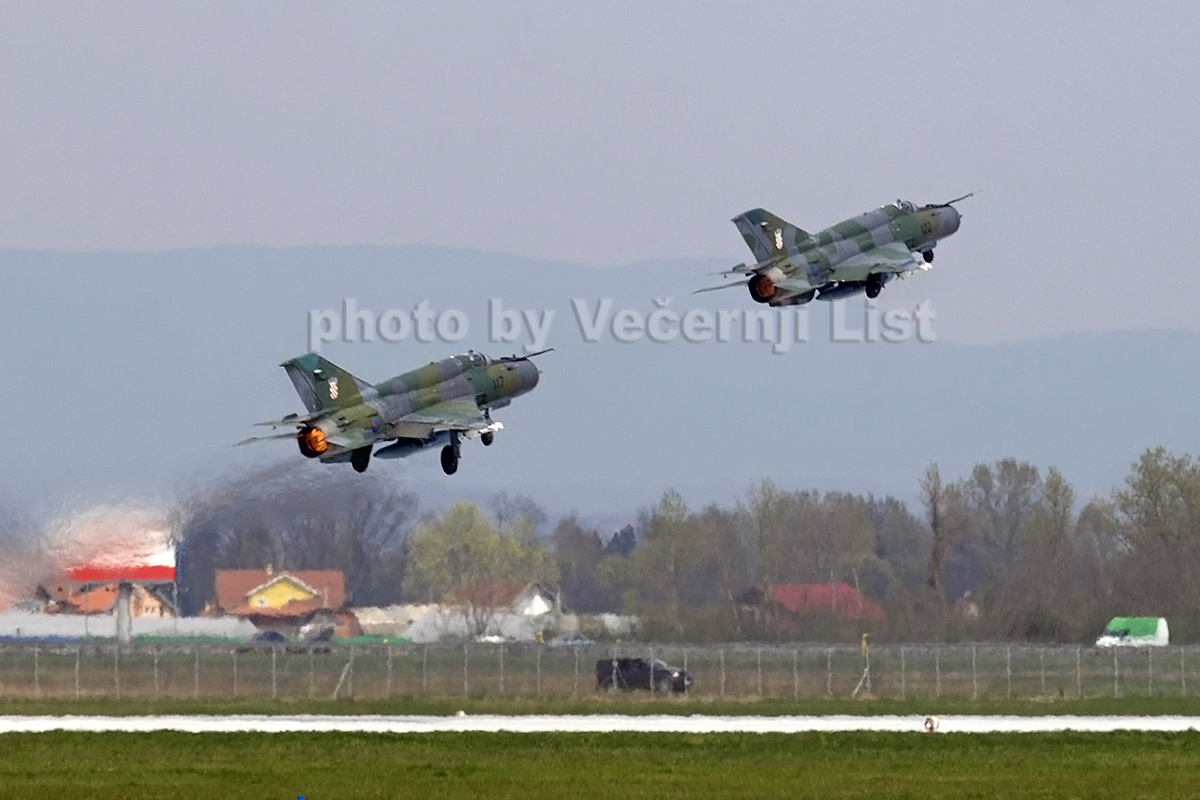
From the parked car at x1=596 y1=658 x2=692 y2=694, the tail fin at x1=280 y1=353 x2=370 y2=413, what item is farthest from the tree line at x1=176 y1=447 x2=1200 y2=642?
the tail fin at x1=280 y1=353 x2=370 y2=413

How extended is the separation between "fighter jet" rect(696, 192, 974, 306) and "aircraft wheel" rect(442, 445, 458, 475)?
7409 millimetres

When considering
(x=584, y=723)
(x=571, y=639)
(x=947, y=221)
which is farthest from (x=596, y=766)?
(x=571, y=639)

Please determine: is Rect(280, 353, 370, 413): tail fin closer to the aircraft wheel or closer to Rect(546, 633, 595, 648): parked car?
the aircraft wheel

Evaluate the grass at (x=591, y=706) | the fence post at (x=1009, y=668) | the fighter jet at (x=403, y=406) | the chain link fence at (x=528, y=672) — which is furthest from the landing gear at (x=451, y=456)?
the fence post at (x=1009, y=668)

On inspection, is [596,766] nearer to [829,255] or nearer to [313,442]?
[313,442]

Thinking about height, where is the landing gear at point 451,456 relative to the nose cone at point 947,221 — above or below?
below

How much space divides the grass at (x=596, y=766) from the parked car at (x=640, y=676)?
15963mm

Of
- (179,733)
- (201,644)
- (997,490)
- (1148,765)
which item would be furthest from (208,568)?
(997,490)

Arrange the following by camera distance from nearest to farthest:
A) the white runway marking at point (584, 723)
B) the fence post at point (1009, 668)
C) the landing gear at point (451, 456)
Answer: the landing gear at point (451, 456) < the white runway marking at point (584, 723) < the fence post at point (1009, 668)

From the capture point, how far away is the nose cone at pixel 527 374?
5697 centimetres

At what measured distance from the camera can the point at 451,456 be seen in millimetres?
54531

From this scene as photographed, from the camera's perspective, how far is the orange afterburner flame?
51.6 meters

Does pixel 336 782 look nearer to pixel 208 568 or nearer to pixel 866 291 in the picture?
pixel 866 291

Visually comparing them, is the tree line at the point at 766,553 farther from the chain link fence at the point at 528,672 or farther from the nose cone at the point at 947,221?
the nose cone at the point at 947,221
